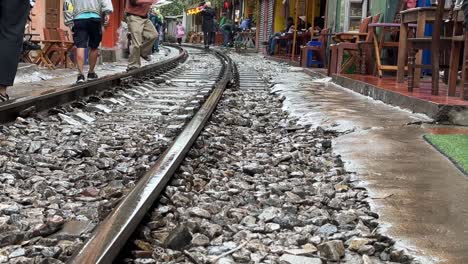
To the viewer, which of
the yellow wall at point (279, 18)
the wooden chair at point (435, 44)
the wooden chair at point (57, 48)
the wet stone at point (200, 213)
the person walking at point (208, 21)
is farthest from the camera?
the person walking at point (208, 21)

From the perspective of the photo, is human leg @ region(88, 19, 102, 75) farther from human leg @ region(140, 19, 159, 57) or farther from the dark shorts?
human leg @ region(140, 19, 159, 57)

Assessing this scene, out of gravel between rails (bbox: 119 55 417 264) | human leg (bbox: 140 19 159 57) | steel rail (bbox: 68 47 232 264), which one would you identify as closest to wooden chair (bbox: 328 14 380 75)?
human leg (bbox: 140 19 159 57)

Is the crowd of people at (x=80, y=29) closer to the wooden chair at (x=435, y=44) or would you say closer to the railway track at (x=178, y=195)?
the railway track at (x=178, y=195)

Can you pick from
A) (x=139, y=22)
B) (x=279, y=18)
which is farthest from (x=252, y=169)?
(x=279, y=18)

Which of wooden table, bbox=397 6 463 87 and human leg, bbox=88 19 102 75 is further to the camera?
human leg, bbox=88 19 102 75

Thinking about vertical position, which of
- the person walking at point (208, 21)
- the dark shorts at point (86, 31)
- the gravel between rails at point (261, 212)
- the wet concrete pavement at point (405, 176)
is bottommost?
the gravel between rails at point (261, 212)

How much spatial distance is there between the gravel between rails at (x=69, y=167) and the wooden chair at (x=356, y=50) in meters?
4.47

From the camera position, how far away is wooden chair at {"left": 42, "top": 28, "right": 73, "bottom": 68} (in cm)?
1191

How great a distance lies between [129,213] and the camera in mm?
2590

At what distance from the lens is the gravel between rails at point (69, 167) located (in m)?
2.61

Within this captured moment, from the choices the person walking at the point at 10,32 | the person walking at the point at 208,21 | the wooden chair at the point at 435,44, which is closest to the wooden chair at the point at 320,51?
the wooden chair at the point at 435,44

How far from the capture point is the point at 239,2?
46844 millimetres

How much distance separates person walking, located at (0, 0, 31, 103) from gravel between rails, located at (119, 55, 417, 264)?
1990mm

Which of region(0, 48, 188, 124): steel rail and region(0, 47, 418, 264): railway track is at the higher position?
region(0, 48, 188, 124): steel rail
